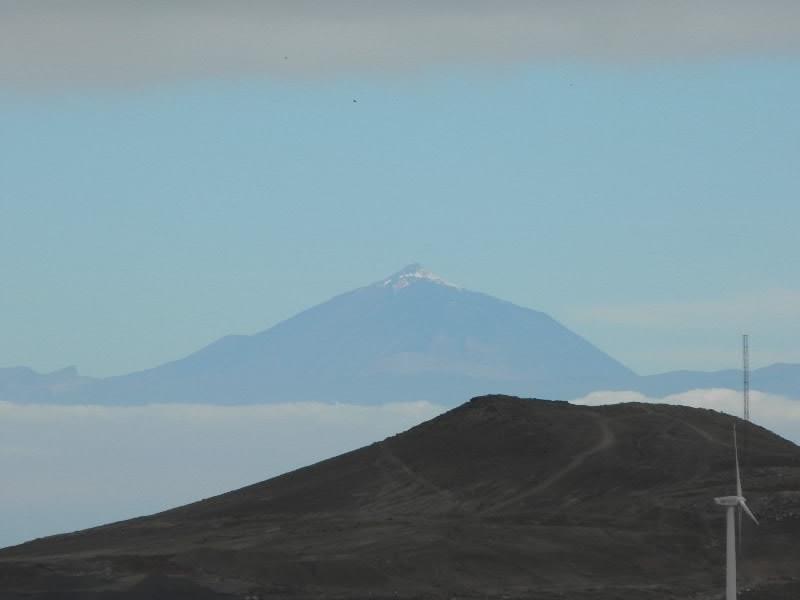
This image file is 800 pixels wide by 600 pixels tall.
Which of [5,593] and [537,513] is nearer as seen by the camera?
[5,593]

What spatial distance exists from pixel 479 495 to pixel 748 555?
31.3 m

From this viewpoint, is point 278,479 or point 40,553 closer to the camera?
point 40,553

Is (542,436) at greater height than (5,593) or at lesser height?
greater

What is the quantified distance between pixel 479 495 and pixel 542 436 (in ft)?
52.0

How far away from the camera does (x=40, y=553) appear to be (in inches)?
5842

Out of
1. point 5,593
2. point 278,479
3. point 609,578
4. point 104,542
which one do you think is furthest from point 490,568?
point 278,479

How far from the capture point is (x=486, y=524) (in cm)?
13525

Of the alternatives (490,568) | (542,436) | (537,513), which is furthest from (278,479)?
(490,568)

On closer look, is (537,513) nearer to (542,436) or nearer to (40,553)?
(542,436)

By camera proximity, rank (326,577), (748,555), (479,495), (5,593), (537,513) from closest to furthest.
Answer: (5,593)
(326,577)
(748,555)
(537,513)
(479,495)

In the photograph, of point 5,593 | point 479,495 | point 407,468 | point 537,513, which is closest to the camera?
point 5,593

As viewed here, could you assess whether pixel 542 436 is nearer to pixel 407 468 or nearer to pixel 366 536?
pixel 407 468

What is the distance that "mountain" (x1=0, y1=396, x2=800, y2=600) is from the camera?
117062 mm

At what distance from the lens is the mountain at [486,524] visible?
11706 cm
